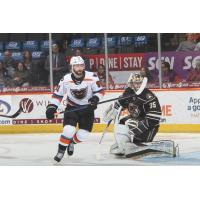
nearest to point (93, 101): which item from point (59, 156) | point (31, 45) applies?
point (59, 156)

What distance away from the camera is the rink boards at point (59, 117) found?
7363 millimetres

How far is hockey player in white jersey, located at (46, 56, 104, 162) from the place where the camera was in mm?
7277

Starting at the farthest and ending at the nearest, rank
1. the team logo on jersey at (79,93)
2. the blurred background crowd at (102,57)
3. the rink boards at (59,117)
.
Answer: the blurred background crowd at (102,57)
the rink boards at (59,117)
the team logo on jersey at (79,93)

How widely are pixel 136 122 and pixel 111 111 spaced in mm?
290

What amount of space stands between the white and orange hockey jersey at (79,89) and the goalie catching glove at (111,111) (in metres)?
0.16

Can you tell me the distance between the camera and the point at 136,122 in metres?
7.41

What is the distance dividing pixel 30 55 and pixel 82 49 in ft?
2.29

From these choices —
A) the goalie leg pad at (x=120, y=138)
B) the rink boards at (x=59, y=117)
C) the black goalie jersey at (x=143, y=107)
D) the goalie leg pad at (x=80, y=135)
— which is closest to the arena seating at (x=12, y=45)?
the rink boards at (x=59, y=117)

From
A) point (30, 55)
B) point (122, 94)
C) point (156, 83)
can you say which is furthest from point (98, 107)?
point (30, 55)

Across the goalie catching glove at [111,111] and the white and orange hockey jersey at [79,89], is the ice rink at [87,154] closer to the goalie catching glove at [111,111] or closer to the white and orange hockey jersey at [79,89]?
the goalie catching glove at [111,111]

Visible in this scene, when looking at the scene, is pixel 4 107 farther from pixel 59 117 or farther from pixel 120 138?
pixel 120 138

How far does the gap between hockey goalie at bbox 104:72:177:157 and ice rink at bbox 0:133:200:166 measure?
83 mm

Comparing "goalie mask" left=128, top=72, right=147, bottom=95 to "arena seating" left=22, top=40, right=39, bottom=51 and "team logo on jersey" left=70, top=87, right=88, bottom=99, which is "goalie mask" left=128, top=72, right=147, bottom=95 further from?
"arena seating" left=22, top=40, right=39, bottom=51

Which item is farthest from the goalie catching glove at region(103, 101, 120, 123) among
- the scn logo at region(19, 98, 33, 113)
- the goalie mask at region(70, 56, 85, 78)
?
the scn logo at region(19, 98, 33, 113)
